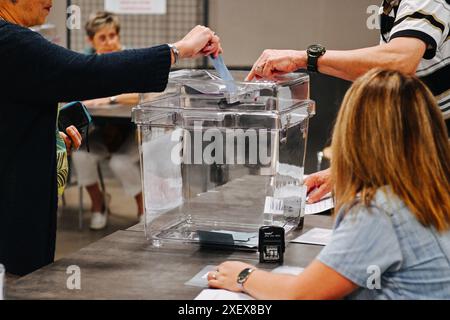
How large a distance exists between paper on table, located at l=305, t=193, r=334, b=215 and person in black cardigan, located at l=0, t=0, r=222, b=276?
68 cm

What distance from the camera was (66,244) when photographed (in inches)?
186

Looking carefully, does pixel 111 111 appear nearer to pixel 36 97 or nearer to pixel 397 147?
pixel 36 97

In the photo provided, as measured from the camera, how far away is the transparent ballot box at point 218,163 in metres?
1.91

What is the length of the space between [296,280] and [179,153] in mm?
784

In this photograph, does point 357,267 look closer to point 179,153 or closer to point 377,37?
point 179,153

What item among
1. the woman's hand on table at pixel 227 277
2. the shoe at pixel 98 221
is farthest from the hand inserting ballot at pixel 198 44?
the shoe at pixel 98 221

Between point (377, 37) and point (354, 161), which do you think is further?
point (377, 37)

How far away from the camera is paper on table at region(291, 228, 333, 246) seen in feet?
6.37

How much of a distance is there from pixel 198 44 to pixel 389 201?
0.80 metres

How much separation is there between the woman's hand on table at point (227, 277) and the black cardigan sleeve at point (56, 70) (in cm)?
51

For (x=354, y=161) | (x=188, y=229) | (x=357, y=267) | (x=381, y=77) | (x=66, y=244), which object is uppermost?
(x=381, y=77)

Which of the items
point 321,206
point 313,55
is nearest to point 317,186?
point 321,206

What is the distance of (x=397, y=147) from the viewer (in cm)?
131
